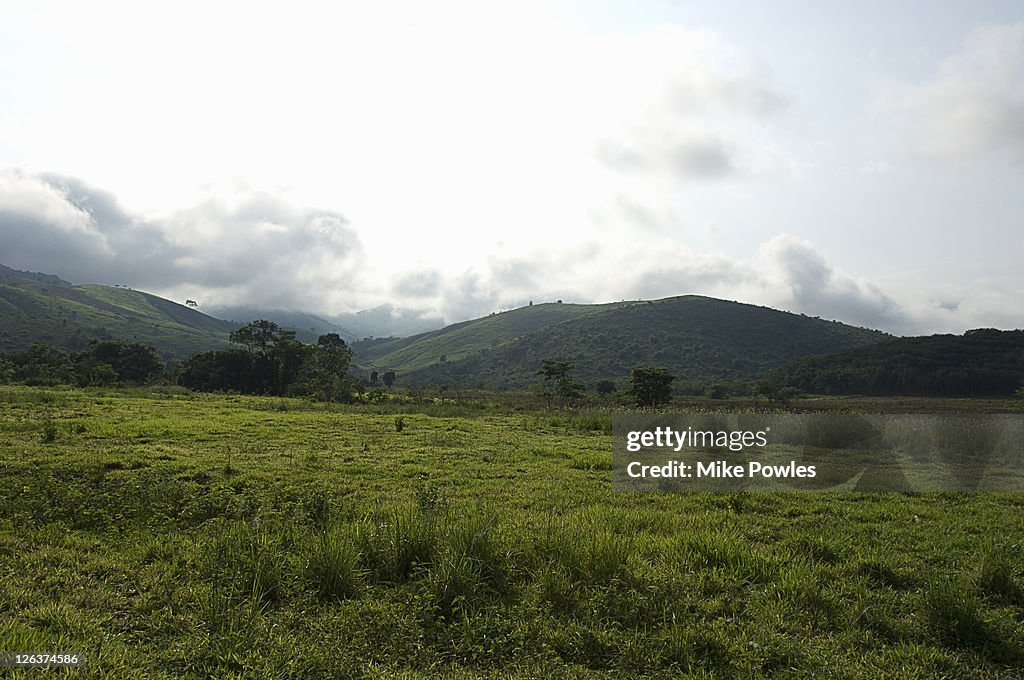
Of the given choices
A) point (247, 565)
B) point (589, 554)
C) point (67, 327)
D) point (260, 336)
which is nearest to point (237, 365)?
point (260, 336)

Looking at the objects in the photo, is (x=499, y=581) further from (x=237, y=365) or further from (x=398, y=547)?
(x=237, y=365)

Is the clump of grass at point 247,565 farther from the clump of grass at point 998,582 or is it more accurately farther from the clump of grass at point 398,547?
the clump of grass at point 998,582

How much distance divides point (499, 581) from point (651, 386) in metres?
44.8

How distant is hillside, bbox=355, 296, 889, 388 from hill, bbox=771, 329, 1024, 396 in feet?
96.2

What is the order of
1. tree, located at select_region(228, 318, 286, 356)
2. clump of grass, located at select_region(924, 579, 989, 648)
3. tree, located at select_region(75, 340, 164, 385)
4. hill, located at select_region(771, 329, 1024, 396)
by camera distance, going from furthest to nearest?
hill, located at select_region(771, 329, 1024, 396) → tree, located at select_region(228, 318, 286, 356) → tree, located at select_region(75, 340, 164, 385) → clump of grass, located at select_region(924, 579, 989, 648)

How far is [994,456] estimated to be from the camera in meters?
15.6

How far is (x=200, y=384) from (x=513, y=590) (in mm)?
58523

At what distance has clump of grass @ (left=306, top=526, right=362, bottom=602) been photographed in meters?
5.55

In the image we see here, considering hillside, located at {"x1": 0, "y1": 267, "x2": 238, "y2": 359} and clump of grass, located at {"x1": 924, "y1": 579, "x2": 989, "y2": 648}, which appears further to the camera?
hillside, located at {"x1": 0, "y1": 267, "x2": 238, "y2": 359}

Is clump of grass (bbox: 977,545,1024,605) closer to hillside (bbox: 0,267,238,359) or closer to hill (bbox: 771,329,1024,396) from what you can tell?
hill (bbox: 771,329,1024,396)

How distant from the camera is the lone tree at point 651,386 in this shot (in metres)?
47.9

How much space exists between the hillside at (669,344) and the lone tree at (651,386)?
6674 centimetres

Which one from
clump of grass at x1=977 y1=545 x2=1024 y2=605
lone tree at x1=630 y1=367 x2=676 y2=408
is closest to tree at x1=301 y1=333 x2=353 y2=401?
lone tree at x1=630 y1=367 x2=676 y2=408

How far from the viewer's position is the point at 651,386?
159ft
